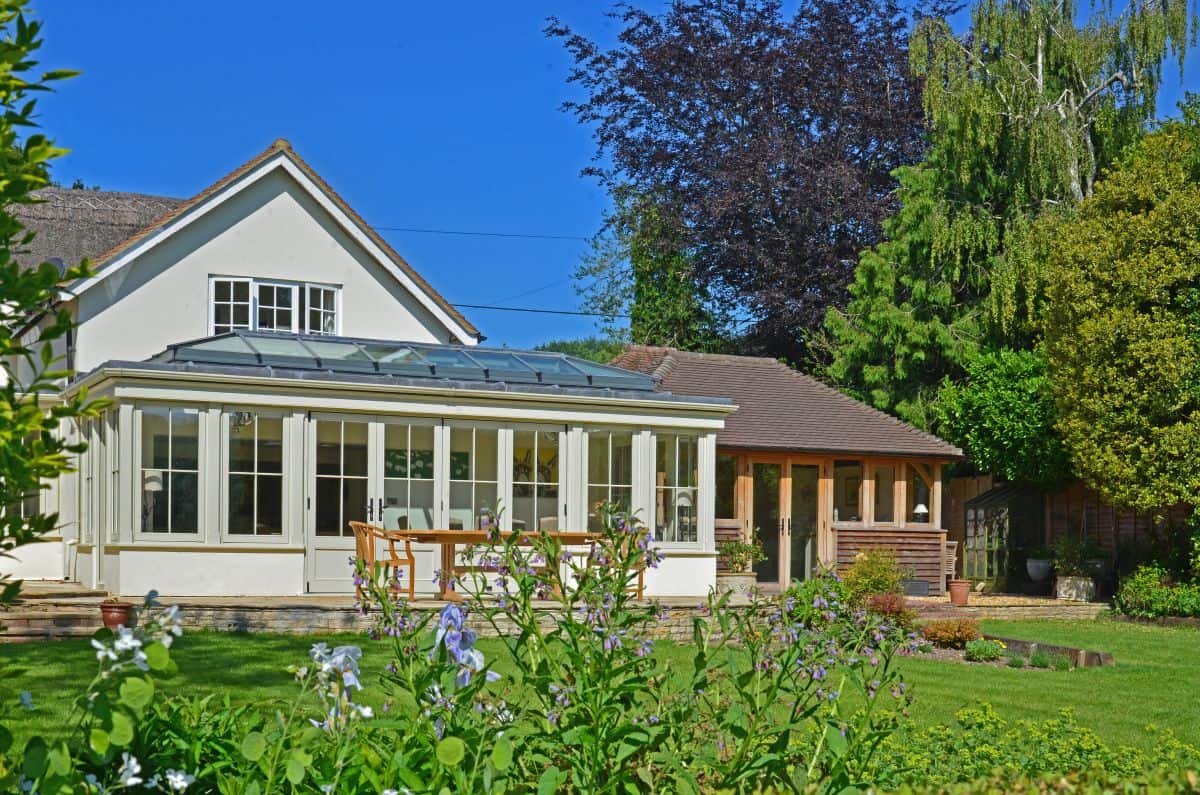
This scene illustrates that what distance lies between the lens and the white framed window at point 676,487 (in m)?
18.4

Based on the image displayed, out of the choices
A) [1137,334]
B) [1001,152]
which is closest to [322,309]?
[1137,334]

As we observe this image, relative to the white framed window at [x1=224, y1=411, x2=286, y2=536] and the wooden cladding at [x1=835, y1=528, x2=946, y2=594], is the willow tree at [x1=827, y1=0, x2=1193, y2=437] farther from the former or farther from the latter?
the white framed window at [x1=224, y1=411, x2=286, y2=536]

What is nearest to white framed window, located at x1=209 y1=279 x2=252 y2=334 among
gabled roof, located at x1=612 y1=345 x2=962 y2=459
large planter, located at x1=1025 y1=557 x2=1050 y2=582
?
gabled roof, located at x1=612 y1=345 x2=962 y2=459

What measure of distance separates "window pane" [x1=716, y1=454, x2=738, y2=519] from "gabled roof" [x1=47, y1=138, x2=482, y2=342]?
4958 millimetres

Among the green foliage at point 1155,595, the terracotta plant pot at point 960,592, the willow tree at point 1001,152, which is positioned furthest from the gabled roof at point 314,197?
the green foliage at point 1155,595

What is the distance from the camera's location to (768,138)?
105 ft

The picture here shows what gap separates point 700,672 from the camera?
4.75 m

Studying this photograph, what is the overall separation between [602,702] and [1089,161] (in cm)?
2363

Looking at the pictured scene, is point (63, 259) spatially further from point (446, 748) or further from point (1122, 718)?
point (446, 748)

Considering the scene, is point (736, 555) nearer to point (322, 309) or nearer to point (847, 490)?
point (847, 490)

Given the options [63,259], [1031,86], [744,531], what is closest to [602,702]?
[744,531]

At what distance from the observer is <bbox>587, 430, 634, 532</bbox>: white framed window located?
1803 cm

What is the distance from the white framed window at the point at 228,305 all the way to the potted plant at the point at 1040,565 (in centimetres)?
1448

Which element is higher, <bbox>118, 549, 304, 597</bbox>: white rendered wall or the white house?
the white house
